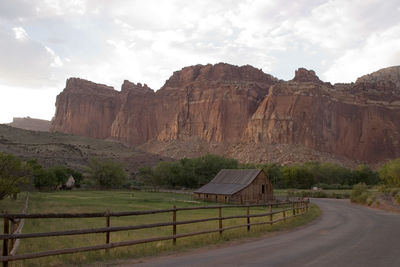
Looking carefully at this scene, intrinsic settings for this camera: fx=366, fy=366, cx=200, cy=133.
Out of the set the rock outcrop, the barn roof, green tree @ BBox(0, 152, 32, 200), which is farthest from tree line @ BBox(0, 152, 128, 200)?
the rock outcrop

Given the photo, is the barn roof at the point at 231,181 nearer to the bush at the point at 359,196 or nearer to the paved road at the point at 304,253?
the bush at the point at 359,196

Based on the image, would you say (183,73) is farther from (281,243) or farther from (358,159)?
(281,243)

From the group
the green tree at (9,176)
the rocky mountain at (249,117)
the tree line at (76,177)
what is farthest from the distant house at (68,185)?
the rocky mountain at (249,117)

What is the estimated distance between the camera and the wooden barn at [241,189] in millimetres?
46750

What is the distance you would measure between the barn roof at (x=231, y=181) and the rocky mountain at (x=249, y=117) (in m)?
67.9

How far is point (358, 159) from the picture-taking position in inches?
5551

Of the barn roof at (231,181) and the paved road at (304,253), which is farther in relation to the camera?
the barn roof at (231,181)

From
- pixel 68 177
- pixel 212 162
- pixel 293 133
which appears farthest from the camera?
pixel 293 133

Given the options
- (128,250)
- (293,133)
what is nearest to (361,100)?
(293,133)

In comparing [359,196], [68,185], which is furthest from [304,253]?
[68,185]

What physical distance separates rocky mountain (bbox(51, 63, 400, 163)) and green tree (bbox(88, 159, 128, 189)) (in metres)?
61.1

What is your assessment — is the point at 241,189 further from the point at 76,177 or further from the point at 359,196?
the point at 76,177

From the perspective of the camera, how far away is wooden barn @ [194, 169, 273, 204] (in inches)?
1841

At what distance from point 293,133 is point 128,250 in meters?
129
